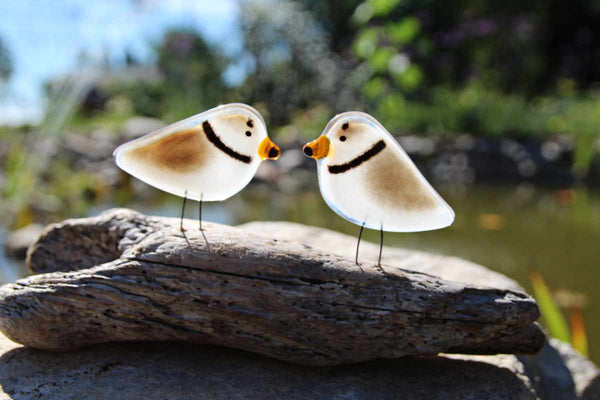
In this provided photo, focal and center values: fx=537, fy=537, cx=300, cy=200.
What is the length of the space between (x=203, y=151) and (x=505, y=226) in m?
4.97

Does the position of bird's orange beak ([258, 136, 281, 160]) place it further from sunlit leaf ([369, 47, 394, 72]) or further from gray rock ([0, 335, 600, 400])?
sunlit leaf ([369, 47, 394, 72])

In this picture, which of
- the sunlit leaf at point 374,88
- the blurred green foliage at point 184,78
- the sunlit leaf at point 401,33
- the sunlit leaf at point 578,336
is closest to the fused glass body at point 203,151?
the sunlit leaf at point 578,336

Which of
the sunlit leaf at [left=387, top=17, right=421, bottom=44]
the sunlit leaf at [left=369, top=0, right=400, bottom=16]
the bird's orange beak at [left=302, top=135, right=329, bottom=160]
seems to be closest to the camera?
the bird's orange beak at [left=302, top=135, right=329, bottom=160]

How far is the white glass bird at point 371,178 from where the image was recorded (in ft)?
6.53

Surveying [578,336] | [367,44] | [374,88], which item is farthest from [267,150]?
[367,44]

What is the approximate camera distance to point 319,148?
6.50 ft

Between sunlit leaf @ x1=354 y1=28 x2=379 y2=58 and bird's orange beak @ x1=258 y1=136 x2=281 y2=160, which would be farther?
sunlit leaf @ x1=354 y1=28 x2=379 y2=58

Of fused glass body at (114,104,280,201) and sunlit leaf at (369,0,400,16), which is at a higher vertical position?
sunlit leaf at (369,0,400,16)

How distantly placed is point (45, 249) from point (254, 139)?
113 centimetres

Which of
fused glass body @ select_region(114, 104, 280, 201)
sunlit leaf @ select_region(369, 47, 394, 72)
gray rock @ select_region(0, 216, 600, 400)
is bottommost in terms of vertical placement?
gray rock @ select_region(0, 216, 600, 400)

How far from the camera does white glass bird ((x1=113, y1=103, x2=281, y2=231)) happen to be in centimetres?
200

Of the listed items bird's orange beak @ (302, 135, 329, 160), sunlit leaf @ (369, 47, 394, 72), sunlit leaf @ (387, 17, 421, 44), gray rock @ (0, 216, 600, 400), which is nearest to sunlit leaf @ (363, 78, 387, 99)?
sunlit leaf @ (369, 47, 394, 72)

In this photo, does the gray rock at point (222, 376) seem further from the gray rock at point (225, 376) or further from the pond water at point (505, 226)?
the pond water at point (505, 226)

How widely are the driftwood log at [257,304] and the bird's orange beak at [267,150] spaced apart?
1.02 ft
